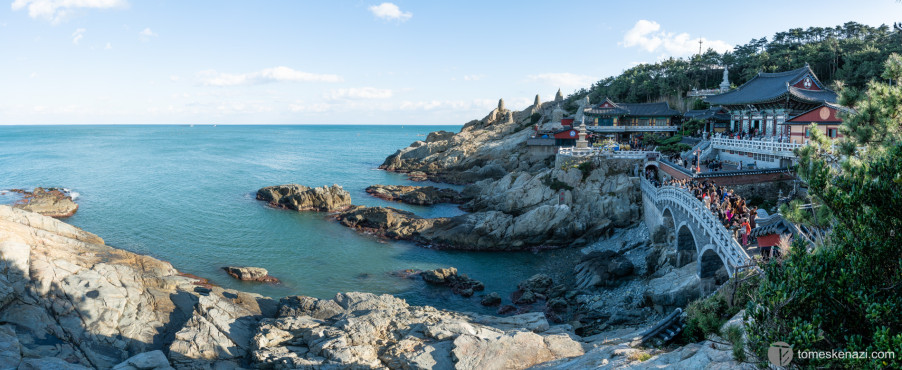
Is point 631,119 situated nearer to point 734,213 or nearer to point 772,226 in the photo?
point 734,213

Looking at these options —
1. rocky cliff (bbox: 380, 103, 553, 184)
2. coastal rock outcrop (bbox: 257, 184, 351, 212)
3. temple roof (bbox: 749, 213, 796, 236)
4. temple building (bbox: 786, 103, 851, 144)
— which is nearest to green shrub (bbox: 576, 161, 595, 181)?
rocky cliff (bbox: 380, 103, 553, 184)

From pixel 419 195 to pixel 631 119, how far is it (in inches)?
1280

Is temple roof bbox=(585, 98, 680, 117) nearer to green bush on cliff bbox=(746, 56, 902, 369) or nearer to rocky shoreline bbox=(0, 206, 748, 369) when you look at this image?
rocky shoreline bbox=(0, 206, 748, 369)

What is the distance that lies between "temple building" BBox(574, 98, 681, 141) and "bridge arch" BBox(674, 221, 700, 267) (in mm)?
37316

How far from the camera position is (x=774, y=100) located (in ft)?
128

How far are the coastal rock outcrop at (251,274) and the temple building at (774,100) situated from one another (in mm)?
39500

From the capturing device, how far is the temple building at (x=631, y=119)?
64875mm

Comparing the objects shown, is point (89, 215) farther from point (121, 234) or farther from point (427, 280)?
point (427, 280)

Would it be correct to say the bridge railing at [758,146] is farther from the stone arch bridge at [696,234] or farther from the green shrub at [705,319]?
the green shrub at [705,319]

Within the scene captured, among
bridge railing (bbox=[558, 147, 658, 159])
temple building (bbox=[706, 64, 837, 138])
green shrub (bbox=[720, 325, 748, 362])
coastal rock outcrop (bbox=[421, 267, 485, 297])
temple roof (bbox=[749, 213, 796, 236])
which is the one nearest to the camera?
green shrub (bbox=[720, 325, 748, 362])
